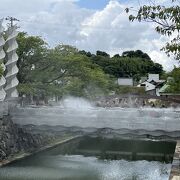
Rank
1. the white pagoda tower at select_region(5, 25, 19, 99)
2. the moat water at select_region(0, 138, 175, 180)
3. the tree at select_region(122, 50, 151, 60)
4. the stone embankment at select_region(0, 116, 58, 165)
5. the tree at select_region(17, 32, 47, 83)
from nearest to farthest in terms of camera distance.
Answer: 1. the moat water at select_region(0, 138, 175, 180)
2. the stone embankment at select_region(0, 116, 58, 165)
3. the white pagoda tower at select_region(5, 25, 19, 99)
4. the tree at select_region(17, 32, 47, 83)
5. the tree at select_region(122, 50, 151, 60)

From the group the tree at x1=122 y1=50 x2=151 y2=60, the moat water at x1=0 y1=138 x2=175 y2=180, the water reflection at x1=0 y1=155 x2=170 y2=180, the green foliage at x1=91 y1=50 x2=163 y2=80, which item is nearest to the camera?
the water reflection at x1=0 y1=155 x2=170 y2=180

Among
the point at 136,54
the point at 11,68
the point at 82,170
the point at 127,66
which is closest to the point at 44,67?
the point at 11,68

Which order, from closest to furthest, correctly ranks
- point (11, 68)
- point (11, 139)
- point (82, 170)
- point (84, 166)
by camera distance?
point (82, 170) → point (84, 166) → point (11, 139) → point (11, 68)

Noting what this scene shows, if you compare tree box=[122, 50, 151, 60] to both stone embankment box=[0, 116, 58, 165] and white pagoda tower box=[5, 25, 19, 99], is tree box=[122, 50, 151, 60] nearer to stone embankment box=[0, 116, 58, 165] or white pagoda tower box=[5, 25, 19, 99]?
white pagoda tower box=[5, 25, 19, 99]

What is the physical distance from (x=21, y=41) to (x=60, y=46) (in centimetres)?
620

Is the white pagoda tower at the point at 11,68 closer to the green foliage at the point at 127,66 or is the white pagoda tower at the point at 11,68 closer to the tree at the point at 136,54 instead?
the green foliage at the point at 127,66

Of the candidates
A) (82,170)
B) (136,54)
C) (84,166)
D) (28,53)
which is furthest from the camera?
(136,54)

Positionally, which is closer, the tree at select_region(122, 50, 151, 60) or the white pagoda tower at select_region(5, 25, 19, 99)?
the white pagoda tower at select_region(5, 25, 19, 99)

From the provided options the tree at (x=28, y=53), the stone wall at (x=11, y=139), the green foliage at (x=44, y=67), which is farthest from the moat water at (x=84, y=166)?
the tree at (x=28, y=53)

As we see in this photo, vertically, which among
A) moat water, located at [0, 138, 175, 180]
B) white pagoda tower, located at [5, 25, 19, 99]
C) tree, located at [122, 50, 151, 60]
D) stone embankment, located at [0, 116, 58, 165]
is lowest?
moat water, located at [0, 138, 175, 180]

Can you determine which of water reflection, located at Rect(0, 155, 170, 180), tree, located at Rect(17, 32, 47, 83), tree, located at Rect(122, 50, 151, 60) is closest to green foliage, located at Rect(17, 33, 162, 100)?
tree, located at Rect(17, 32, 47, 83)

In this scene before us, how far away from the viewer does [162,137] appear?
21234 millimetres

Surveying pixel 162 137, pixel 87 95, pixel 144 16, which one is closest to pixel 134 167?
pixel 162 137

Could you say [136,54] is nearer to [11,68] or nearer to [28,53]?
[28,53]
